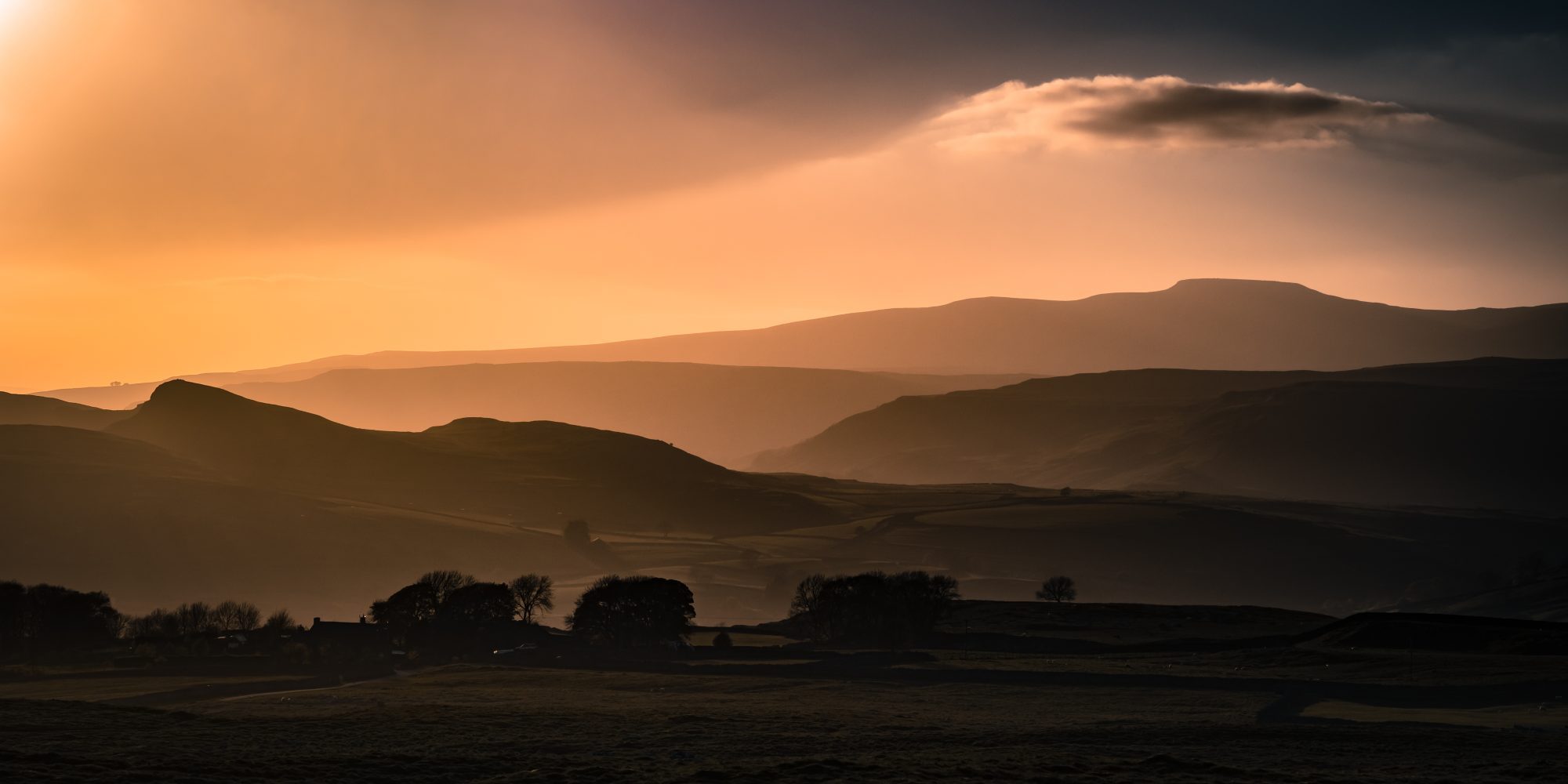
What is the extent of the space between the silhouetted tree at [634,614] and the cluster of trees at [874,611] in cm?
1269

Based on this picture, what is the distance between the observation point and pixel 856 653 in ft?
339

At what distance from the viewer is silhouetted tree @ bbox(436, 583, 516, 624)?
112312mm

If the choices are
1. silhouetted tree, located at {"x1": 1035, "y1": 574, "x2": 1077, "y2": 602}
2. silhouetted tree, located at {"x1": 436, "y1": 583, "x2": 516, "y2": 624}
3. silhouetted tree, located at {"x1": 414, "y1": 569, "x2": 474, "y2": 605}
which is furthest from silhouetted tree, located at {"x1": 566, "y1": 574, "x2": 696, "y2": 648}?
silhouetted tree, located at {"x1": 1035, "y1": 574, "x2": 1077, "y2": 602}

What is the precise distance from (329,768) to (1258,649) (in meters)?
81.1

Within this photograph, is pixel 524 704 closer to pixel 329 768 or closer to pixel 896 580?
pixel 329 768

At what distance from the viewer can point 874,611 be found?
116562 millimetres

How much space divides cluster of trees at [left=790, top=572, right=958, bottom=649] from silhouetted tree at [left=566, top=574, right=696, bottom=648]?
12688mm

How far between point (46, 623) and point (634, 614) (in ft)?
159

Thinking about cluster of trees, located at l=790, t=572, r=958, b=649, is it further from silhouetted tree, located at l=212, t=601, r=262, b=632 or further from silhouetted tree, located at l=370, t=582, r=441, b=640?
silhouetted tree, located at l=212, t=601, r=262, b=632

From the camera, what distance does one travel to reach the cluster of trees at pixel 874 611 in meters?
114

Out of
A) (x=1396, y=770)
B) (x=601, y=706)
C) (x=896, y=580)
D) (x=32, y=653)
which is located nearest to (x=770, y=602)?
(x=896, y=580)

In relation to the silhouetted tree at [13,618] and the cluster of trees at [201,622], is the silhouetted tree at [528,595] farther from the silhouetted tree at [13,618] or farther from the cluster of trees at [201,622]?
the silhouetted tree at [13,618]

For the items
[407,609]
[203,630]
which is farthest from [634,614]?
[203,630]

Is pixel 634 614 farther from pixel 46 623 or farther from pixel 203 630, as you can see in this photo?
pixel 46 623
